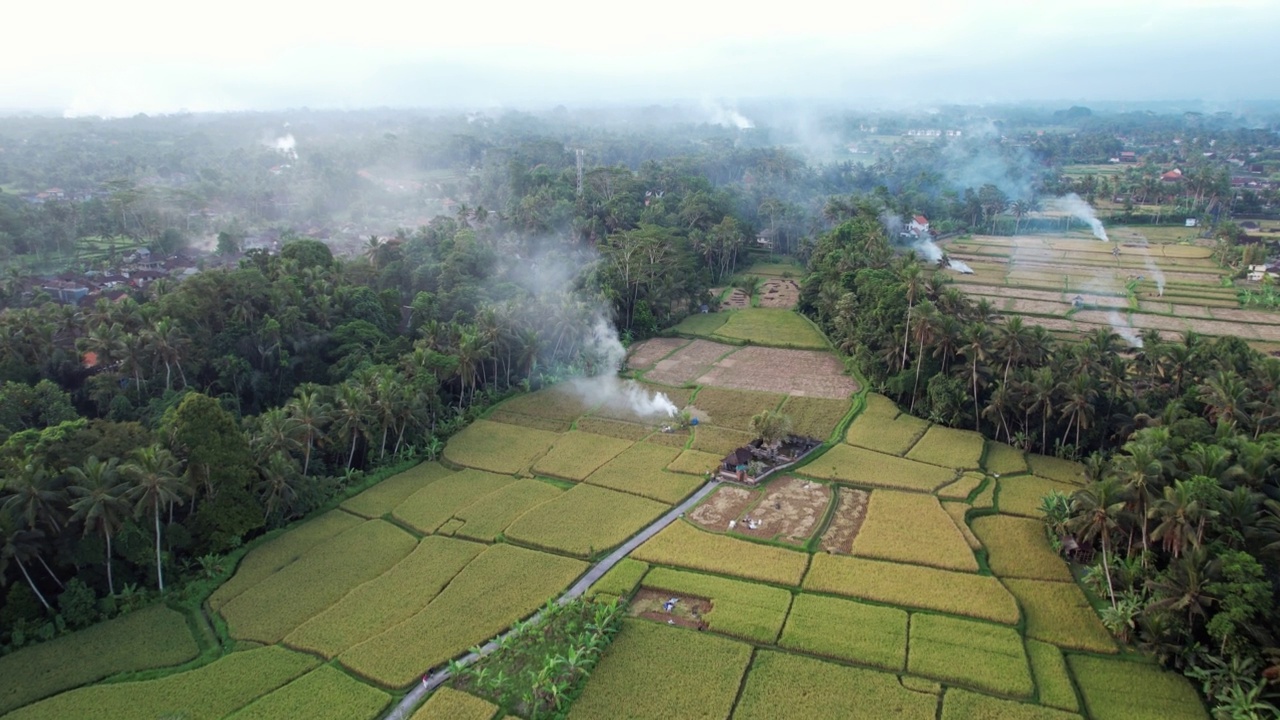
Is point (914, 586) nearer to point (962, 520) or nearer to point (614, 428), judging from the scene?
point (962, 520)

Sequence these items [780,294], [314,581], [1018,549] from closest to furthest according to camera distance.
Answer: [314,581] → [1018,549] → [780,294]

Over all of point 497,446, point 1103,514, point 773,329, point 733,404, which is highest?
point 1103,514

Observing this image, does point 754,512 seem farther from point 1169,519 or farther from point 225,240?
point 225,240

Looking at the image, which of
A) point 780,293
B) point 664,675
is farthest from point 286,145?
point 664,675

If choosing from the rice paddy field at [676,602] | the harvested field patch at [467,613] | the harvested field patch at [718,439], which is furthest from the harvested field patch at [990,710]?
the harvested field patch at [718,439]

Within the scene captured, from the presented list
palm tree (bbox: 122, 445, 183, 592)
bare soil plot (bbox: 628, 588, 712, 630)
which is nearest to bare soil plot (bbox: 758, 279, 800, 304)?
bare soil plot (bbox: 628, 588, 712, 630)

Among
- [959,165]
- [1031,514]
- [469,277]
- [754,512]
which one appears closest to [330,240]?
[469,277]
